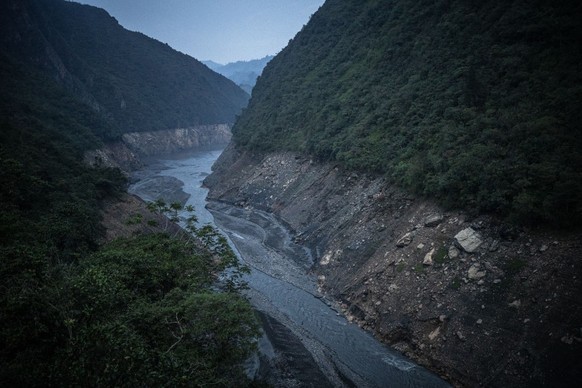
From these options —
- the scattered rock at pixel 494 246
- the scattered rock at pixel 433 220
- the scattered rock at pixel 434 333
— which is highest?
the scattered rock at pixel 433 220

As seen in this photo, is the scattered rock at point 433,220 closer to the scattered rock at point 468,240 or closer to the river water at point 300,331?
the scattered rock at point 468,240

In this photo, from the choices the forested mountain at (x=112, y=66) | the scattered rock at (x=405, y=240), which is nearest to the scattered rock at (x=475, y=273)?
the scattered rock at (x=405, y=240)

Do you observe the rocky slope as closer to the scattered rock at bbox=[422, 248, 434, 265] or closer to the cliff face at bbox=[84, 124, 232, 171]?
the scattered rock at bbox=[422, 248, 434, 265]

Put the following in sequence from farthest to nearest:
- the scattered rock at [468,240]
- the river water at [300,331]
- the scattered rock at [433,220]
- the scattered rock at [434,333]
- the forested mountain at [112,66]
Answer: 1. the forested mountain at [112,66]
2. the scattered rock at [433,220]
3. the scattered rock at [468,240]
4. the scattered rock at [434,333]
5. the river water at [300,331]

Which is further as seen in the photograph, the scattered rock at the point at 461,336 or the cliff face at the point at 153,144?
the cliff face at the point at 153,144

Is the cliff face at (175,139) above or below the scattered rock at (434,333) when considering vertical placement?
above

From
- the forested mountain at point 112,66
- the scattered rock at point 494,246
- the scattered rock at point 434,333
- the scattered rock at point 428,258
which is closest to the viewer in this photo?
the scattered rock at point 434,333

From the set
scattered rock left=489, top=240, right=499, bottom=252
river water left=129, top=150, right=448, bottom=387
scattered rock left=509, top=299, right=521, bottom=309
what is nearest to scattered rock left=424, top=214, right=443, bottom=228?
scattered rock left=489, top=240, right=499, bottom=252
